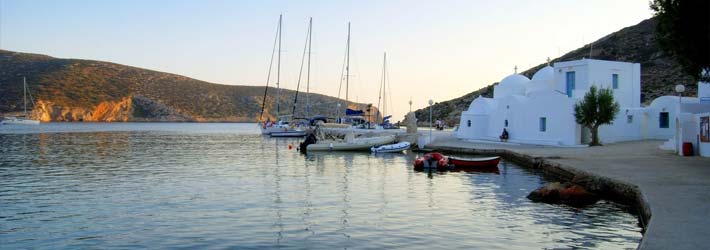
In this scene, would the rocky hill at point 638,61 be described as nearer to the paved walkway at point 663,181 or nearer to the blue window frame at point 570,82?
the blue window frame at point 570,82

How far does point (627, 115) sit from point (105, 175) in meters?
29.4

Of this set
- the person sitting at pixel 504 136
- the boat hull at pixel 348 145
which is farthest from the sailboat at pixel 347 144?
the person sitting at pixel 504 136

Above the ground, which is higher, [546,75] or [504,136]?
[546,75]

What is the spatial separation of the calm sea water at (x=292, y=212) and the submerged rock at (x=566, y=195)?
45 centimetres

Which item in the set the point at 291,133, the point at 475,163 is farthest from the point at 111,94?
the point at 475,163

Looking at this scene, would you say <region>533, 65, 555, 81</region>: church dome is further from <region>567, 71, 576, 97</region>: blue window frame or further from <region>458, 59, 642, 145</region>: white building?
<region>567, 71, 576, 97</region>: blue window frame

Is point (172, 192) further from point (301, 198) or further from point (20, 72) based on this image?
point (20, 72)

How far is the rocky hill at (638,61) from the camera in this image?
232 feet

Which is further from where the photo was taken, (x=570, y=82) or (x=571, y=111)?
(x=570, y=82)

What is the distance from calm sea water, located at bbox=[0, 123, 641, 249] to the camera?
40.8 ft

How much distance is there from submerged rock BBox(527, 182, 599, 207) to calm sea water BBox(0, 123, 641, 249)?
450mm

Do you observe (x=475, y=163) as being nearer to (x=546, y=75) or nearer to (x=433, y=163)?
(x=433, y=163)

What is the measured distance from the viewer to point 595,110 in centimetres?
3234

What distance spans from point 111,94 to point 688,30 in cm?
15731
